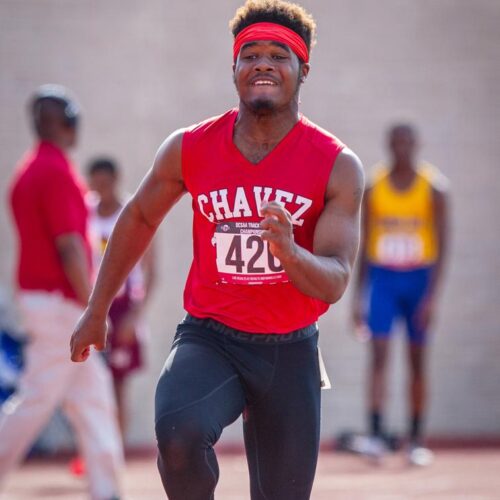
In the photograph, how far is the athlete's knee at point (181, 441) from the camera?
14.6 feet

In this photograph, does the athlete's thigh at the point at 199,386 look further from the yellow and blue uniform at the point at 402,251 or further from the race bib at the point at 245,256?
the yellow and blue uniform at the point at 402,251

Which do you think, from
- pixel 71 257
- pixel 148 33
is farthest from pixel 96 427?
pixel 148 33

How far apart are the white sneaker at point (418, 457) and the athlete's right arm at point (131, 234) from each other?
18.1ft

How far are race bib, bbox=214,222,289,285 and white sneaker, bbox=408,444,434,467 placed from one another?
5.59 meters

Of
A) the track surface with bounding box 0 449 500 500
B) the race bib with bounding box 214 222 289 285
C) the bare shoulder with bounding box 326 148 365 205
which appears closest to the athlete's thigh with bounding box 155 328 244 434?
the race bib with bounding box 214 222 289 285

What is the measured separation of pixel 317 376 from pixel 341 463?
5523 mm

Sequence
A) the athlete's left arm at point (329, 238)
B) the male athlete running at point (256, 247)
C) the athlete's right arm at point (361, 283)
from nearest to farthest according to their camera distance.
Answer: the athlete's left arm at point (329, 238) → the male athlete running at point (256, 247) → the athlete's right arm at point (361, 283)

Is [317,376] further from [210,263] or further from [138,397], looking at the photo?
[138,397]

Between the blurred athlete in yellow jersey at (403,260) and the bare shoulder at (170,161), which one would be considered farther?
the blurred athlete in yellow jersey at (403,260)

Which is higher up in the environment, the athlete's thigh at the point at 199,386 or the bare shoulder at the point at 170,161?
the bare shoulder at the point at 170,161

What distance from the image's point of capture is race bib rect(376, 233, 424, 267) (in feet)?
34.8

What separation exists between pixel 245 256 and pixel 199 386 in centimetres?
50

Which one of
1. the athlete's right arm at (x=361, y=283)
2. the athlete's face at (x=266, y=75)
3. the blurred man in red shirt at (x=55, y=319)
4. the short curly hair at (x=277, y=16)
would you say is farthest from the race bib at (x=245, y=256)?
the athlete's right arm at (x=361, y=283)

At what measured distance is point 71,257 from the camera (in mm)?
7238
